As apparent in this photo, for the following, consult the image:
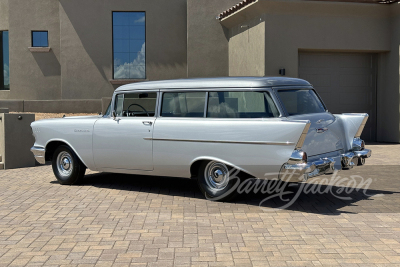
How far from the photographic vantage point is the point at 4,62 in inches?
822

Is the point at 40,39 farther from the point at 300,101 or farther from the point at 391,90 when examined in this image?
the point at 300,101

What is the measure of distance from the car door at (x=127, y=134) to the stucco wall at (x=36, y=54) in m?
12.8

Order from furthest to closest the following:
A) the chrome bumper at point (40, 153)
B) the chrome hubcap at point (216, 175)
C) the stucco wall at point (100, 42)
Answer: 1. the stucco wall at point (100, 42)
2. the chrome bumper at point (40, 153)
3. the chrome hubcap at point (216, 175)

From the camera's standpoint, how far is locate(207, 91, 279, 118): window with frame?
21.8ft

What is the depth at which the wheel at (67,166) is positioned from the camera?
27.8 ft

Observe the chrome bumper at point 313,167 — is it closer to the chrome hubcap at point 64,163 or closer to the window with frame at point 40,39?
the chrome hubcap at point 64,163

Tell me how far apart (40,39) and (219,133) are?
605 inches

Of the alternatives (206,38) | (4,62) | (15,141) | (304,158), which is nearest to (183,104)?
(304,158)

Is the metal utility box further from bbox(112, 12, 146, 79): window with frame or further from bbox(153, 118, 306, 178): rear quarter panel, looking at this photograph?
bbox(112, 12, 146, 79): window with frame

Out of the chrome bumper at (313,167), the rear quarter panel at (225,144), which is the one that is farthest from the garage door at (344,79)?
the rear quarter panel at (225,144)

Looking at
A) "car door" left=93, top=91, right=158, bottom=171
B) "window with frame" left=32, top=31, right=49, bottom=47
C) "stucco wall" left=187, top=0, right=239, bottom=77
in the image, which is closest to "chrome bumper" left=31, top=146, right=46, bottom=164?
Result: "car door" left=93, top=91, right=158, bottom=171

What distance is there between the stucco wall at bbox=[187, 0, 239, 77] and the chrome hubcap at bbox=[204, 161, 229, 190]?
10.6 m

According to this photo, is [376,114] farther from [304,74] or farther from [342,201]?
[342,201]

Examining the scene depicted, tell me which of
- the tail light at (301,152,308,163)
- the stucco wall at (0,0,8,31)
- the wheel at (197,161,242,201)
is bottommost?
the wheel at (197,161,242,201)
